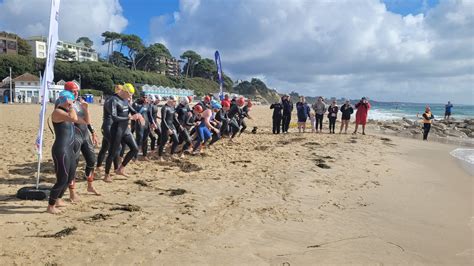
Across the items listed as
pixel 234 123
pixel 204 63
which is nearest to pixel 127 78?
pixel 204 63

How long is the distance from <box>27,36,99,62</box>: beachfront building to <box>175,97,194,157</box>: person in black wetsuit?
92.6 m

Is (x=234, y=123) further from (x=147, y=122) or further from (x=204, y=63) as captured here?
(x=204, y=63)

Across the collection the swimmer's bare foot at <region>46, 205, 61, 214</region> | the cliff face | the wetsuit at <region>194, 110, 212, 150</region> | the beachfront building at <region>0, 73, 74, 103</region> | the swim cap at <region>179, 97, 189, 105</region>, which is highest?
the cliff face

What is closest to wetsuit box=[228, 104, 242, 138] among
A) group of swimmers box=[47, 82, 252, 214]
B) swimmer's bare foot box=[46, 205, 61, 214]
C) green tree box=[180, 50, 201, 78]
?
group of swimmers box=[47, 82, 252, 214]

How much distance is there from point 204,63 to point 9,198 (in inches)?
4358

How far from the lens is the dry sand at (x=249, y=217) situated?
11.6 feet

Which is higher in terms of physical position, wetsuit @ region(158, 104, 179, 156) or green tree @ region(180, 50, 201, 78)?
green tree @ region(180, 50, 201, 78)

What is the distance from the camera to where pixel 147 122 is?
810 centimetres

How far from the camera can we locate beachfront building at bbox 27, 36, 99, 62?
316 ft

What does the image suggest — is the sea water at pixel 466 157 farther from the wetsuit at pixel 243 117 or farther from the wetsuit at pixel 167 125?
the wetsuit at pixel 167 125

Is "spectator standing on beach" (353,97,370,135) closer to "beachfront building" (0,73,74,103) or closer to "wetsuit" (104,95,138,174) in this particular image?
"wetsuit" (104,95,138,174)

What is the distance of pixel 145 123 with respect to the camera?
26.3 feet

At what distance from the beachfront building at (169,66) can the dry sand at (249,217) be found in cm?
9666

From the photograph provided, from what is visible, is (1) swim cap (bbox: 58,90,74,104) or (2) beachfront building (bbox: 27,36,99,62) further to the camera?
(2) beachfront building (bbox: 27,36,99,62)
